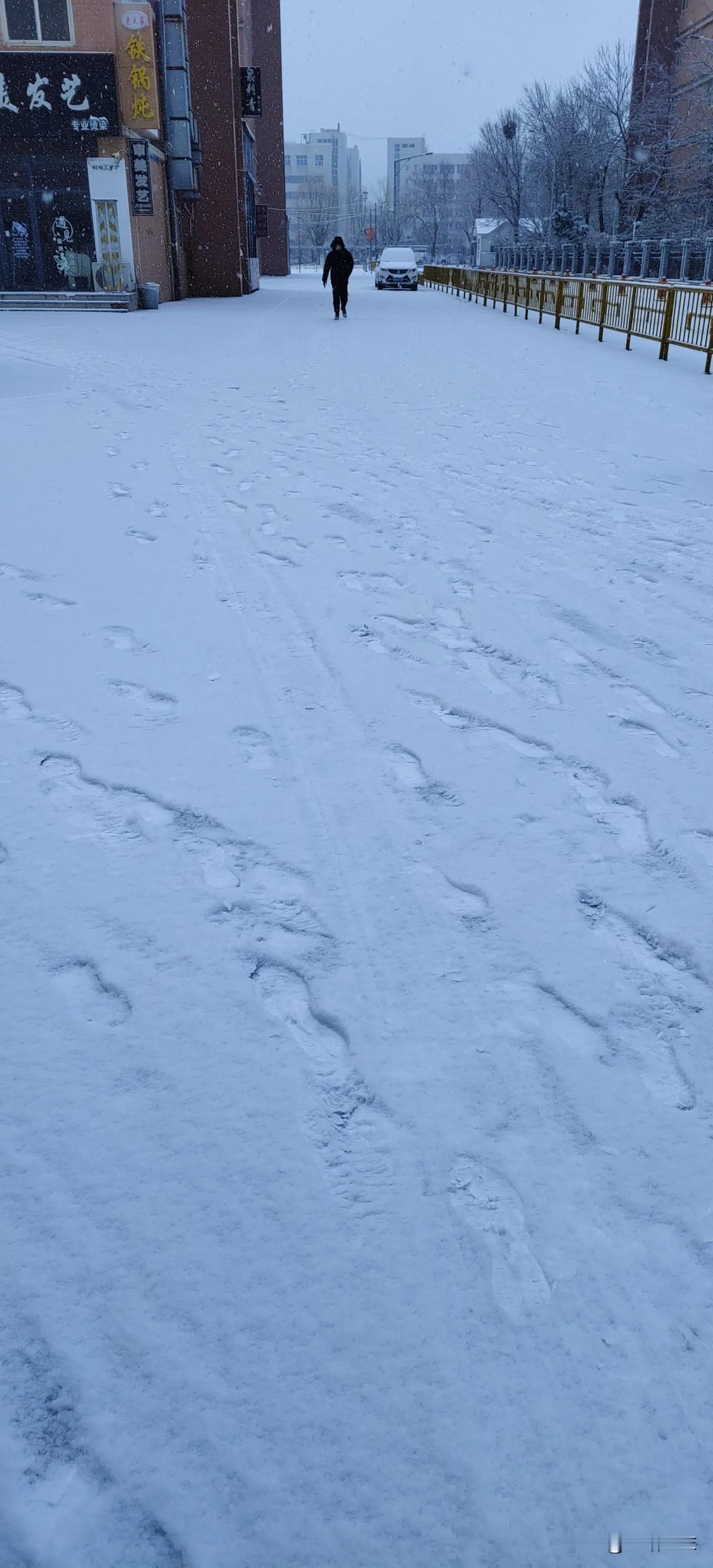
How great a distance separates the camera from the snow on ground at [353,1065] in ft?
5.02

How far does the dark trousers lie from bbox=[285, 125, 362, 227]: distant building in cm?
10158

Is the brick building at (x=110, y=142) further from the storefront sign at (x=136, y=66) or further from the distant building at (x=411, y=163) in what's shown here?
the distant building at (x=411, y=163)

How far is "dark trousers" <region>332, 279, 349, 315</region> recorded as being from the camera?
70.5ft

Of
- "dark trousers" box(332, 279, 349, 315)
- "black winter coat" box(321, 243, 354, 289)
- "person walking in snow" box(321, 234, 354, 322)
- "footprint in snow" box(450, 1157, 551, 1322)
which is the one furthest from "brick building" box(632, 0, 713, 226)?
"footprint in snow" box(450, 1157, 551, 1322)

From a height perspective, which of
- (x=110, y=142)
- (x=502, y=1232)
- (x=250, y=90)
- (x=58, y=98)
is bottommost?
(x=502, y=1232)

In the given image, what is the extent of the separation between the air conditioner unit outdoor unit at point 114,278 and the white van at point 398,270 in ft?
58.0

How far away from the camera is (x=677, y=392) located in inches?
491

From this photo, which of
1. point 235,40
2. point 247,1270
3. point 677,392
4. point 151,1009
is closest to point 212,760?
point 151,1009

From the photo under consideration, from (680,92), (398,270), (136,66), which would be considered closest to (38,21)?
(136,66)

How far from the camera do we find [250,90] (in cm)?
3325

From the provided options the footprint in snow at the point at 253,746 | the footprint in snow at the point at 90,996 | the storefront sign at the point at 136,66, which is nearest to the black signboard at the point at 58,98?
the storefront sign at the point at 136,66

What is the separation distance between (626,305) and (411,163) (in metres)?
179

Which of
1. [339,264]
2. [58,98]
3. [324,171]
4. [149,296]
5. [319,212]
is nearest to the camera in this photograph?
[339,264]

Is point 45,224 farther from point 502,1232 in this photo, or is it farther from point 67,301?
point 502,1232
